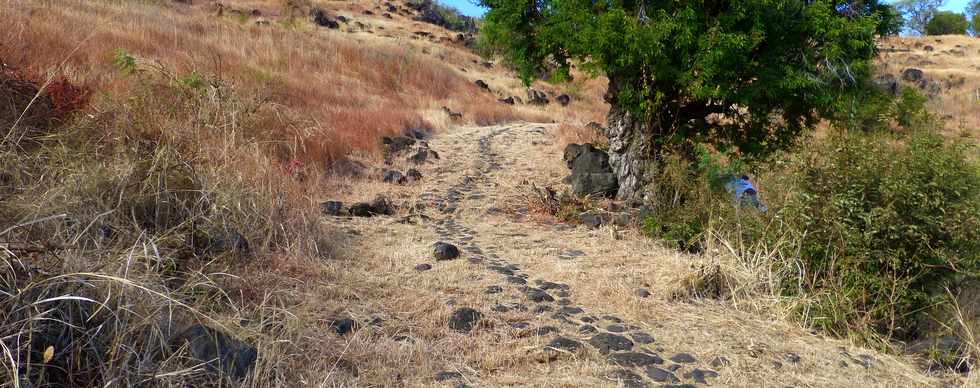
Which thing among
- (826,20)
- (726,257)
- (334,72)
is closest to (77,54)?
(334,72)

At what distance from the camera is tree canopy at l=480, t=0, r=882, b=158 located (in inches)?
269

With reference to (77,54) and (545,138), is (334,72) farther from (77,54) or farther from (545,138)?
(77,54)

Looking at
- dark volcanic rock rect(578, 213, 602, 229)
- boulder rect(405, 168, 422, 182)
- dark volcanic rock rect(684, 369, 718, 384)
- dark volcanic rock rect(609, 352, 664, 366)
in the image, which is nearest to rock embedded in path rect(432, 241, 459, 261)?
dark volcanic rock rect(609, 352, 664, 366)

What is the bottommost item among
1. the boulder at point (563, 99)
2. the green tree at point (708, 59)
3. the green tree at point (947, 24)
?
the boulder at point (563, 99)

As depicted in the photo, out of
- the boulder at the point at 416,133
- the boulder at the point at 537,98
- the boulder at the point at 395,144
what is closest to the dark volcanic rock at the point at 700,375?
the boulder at the point at 395,144

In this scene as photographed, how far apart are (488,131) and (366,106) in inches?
103

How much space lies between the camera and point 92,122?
4395mm

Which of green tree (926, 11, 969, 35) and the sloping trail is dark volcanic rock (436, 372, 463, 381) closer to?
the sloping trail

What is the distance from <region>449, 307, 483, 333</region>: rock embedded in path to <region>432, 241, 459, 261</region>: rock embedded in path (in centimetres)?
126

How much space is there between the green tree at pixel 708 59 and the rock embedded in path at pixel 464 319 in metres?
4.01

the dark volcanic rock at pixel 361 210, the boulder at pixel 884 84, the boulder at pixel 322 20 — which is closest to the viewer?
the dark volcanic rock at pixel 361 210

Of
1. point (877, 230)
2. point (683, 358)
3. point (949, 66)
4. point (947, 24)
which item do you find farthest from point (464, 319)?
point (947, 24)

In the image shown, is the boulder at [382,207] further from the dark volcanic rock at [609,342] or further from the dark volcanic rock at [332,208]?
the dark volcanic rock at [609,342]

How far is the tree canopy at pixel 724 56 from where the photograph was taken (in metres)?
6.84
